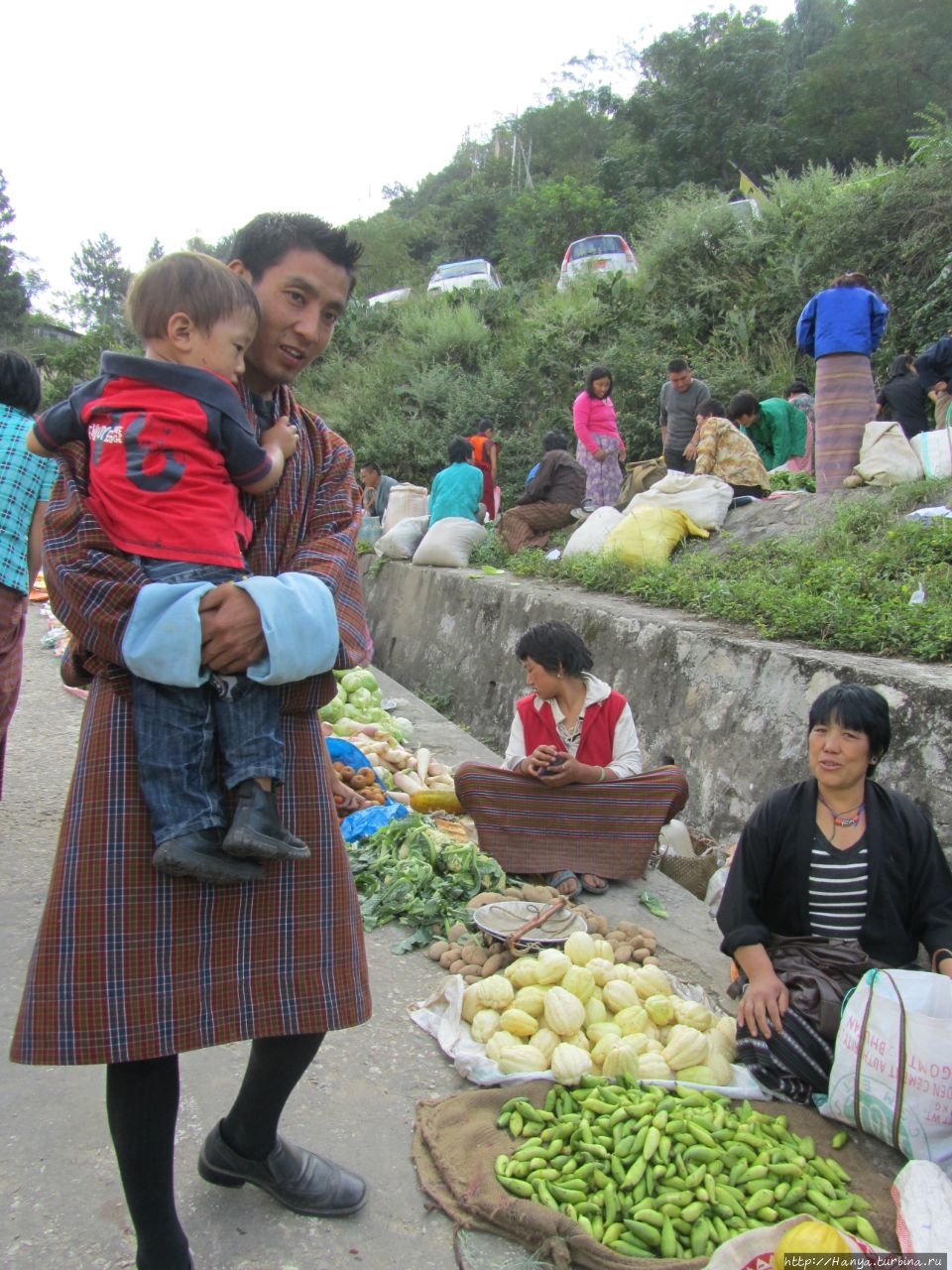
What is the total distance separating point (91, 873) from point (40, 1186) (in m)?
0.98

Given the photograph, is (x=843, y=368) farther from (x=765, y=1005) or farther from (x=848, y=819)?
(x=765, y=1005)

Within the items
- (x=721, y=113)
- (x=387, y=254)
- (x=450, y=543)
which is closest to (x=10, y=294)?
(x=387, y=254)

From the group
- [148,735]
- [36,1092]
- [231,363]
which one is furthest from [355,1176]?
[231,363]

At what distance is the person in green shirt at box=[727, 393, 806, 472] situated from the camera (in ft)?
33.1

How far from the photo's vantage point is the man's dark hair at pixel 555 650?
168 inches

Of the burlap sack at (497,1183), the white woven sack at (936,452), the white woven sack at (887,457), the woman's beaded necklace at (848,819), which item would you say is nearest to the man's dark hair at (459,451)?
the white woven sack at (887,457)

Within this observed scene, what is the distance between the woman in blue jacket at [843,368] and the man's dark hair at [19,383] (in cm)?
618

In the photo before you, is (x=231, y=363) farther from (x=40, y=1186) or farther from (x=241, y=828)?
(x=40, y=1186)

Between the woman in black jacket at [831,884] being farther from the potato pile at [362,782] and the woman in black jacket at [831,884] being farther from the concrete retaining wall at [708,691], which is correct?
the potato pile at [362,782]

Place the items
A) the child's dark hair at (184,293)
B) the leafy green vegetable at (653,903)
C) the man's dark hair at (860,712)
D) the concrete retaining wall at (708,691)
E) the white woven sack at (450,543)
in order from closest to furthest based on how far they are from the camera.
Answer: the child's dark hair at (184,293) < the man's dark hair at (860,712) < the concrete retaining wall at (708,691) < the leafy green vegetable at (653,903) < the white woven sack at (450,543)

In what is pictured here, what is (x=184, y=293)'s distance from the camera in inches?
63.0

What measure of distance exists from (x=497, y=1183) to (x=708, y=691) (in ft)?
10.9

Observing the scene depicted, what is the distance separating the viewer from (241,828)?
155 centimetres

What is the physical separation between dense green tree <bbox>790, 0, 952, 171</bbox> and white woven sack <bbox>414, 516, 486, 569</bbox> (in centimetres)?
2334
